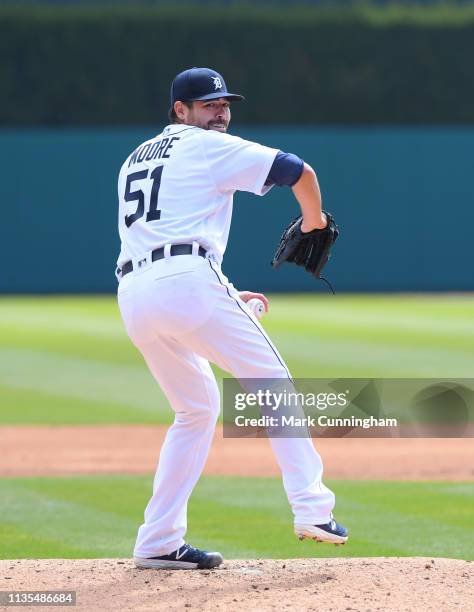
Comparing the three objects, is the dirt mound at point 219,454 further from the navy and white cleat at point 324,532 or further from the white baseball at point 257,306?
the navy and white cleat at point 324,532

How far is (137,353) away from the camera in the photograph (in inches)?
568

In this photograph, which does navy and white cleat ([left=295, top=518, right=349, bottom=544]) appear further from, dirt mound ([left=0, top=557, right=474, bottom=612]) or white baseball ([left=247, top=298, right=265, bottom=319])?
white baseball ([left=247, top=298, right=265, bottom=319])

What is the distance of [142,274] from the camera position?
4578 mm

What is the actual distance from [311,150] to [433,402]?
12999 mm

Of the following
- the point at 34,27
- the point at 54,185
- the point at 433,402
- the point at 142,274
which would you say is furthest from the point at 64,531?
the point at 34,27

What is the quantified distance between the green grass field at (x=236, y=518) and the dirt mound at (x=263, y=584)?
821 millimetres

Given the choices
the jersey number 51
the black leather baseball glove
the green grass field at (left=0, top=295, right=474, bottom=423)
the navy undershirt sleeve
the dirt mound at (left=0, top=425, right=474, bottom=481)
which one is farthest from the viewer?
the green grass field at (left=0, top=295, right=474, bottom=423)

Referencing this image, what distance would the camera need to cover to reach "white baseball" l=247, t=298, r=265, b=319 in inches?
188

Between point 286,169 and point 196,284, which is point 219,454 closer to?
point 196,284

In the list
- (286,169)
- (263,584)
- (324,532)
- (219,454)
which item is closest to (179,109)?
(286,169)

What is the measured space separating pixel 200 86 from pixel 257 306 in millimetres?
793

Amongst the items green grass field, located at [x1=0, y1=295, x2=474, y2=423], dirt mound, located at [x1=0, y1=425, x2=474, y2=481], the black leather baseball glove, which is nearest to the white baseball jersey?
the black leather baseball glove

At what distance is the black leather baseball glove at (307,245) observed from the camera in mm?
4758

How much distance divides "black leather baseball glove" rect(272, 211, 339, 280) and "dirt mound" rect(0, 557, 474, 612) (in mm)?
1066
